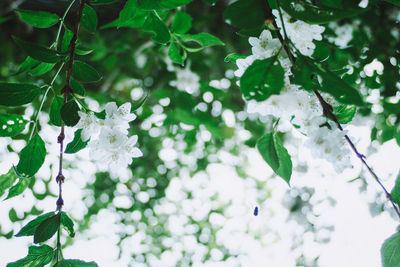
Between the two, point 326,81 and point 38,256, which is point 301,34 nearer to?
point 326,81

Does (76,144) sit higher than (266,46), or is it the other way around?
(266,46)

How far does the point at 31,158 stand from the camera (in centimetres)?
54

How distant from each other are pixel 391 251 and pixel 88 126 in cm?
53

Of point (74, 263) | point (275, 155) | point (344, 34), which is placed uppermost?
point (275, 155)

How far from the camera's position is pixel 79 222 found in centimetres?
239

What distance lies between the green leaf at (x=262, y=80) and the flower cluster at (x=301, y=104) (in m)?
0.05

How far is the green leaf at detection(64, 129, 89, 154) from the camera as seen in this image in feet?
1.77

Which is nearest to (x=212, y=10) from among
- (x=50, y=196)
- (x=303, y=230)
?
(x=50, y=196)

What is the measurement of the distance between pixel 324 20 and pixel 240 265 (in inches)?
102

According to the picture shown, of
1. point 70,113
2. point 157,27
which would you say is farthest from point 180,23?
point 70,113

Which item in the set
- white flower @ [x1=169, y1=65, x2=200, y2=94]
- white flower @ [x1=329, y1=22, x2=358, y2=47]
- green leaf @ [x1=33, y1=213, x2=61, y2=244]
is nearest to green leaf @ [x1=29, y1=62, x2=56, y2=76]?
green leaf @ [x1=33, y1=213, x2=61, y2=244]

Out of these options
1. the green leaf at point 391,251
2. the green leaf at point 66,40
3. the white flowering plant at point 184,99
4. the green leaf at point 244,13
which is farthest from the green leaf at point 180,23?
the green leaf at point 391,251

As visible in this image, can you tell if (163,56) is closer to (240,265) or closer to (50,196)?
(50,196)

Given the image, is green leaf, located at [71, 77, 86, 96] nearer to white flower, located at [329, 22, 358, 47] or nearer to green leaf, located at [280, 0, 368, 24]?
green leaf, located at [280, 0, 368, 24]
